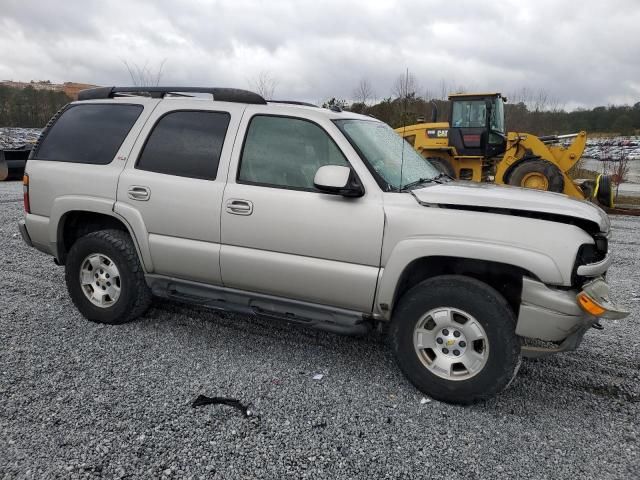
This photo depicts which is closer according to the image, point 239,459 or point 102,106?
point 239,459

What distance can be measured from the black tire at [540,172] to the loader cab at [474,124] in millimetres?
820

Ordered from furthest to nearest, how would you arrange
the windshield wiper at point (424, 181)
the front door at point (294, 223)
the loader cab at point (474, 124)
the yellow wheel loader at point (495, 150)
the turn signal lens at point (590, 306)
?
the loader cab at point (474, 124) < the yellow wheel loader at point (495, 150) < the windshield wiper at point (424, 181) < the front door at point (294, 223) < the turn signal lens at point (590, 306)

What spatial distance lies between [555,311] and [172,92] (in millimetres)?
3374

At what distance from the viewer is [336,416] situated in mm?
3064

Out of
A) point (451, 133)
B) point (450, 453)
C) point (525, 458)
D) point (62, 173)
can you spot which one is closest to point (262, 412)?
point (450, 453)

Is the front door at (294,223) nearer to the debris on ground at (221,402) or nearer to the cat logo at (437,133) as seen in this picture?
the debris on ground at (221,402)

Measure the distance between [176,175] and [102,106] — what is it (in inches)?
45.8

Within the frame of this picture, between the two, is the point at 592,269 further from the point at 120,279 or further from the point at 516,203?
the point at 120,279

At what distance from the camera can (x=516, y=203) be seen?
10.2ft

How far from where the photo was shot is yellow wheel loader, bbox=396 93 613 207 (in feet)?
39.1

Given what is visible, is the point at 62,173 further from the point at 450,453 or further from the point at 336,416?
the point at 450,453

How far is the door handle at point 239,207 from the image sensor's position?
359 centimetres

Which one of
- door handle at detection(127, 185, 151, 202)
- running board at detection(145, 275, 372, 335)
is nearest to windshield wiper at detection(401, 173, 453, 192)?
running board at detection(145, 275, 372, 335)

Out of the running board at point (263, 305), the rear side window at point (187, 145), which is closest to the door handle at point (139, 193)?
the rear side window at point (187, 145)
